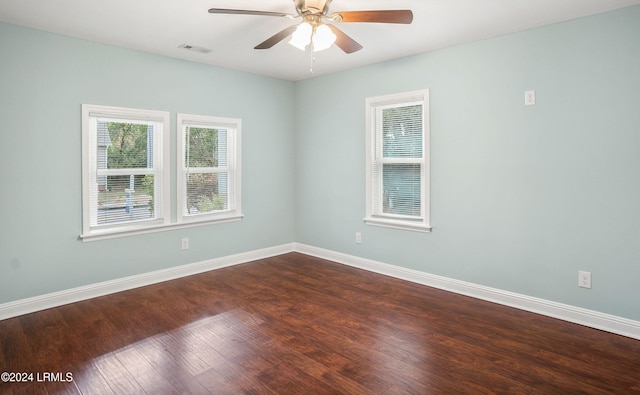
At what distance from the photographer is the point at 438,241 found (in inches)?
154

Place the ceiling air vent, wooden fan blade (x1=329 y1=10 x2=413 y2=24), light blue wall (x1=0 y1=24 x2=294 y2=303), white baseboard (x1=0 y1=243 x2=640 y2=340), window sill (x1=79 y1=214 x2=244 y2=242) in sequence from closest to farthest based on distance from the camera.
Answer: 1. wooden fan blade (x1=329 y1=10 x2=413 y2=24)
2. white baseboard (x1=0 y1=243 x2=640 y2=340)
3. light blue wall (x1=0 y1=24 x2=294 y2=303)
4. window sill (x1=79 y1=214 x2=244 y2=242)
5. the ceiling air vent

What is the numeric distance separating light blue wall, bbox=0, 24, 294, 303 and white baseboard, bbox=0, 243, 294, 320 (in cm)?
6

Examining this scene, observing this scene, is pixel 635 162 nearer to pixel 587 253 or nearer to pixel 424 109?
pixel 587 253

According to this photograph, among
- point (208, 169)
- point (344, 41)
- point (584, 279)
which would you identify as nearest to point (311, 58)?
point (344, 41)

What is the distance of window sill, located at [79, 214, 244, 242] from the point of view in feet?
11.8

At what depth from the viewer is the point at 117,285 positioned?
12.3 feet

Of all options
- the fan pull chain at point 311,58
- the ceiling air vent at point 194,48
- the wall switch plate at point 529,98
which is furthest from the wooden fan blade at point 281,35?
the wall switch plate at point 529,98

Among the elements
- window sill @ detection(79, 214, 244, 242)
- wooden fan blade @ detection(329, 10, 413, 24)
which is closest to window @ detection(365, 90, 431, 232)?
wooden fan blade @ detection(329, 10, 413, 24)

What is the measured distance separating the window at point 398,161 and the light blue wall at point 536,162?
0.38ft

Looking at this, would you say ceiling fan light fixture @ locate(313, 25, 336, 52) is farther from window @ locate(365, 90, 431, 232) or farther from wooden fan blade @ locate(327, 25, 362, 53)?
window @ locate(365, 90, 431, 232)

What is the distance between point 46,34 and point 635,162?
195 inches

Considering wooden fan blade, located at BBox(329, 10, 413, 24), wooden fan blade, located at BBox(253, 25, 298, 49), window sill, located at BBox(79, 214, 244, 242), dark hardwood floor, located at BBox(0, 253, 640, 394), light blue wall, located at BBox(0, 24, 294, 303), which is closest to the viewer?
dark hardwood floor, located at BBox(0, 253, 640, 394)

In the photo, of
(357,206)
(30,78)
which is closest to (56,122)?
(30,78)

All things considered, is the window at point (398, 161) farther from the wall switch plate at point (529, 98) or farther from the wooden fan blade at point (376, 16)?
the wooden fan blade at point (376, 16)
